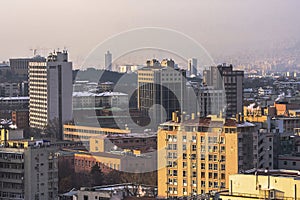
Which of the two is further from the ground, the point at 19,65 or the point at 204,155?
the point at 19,65

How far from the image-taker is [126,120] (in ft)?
67.1

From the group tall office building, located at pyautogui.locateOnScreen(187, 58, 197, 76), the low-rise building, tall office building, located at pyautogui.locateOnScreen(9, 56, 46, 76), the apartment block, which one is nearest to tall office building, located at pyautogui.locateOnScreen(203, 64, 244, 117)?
tall office building, located at pyautogui.locateOnScreen(187, 58, 197, 76)

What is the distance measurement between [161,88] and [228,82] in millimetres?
2370

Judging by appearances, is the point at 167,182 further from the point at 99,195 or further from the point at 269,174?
the point at 269,174

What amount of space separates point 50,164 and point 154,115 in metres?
10.6

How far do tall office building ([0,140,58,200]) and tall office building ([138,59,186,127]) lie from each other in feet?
35.3

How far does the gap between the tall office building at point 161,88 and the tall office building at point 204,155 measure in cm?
982

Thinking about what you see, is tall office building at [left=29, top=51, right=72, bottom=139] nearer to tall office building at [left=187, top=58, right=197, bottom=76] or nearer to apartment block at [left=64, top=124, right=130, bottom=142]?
apartment block at [left=64, top=124, right=130, bottom=142]

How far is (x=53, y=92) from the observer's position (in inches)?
866

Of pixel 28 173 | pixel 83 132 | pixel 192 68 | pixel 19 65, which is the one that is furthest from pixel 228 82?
pixel 19 65

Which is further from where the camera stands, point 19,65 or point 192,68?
point 19,65

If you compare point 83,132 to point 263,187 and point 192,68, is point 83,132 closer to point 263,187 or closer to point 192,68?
point 192,68

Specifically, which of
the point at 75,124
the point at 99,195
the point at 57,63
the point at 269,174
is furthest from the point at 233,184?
the point at 57,63

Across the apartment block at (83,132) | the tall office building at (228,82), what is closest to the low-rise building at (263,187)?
the apartment block at (83,132)
